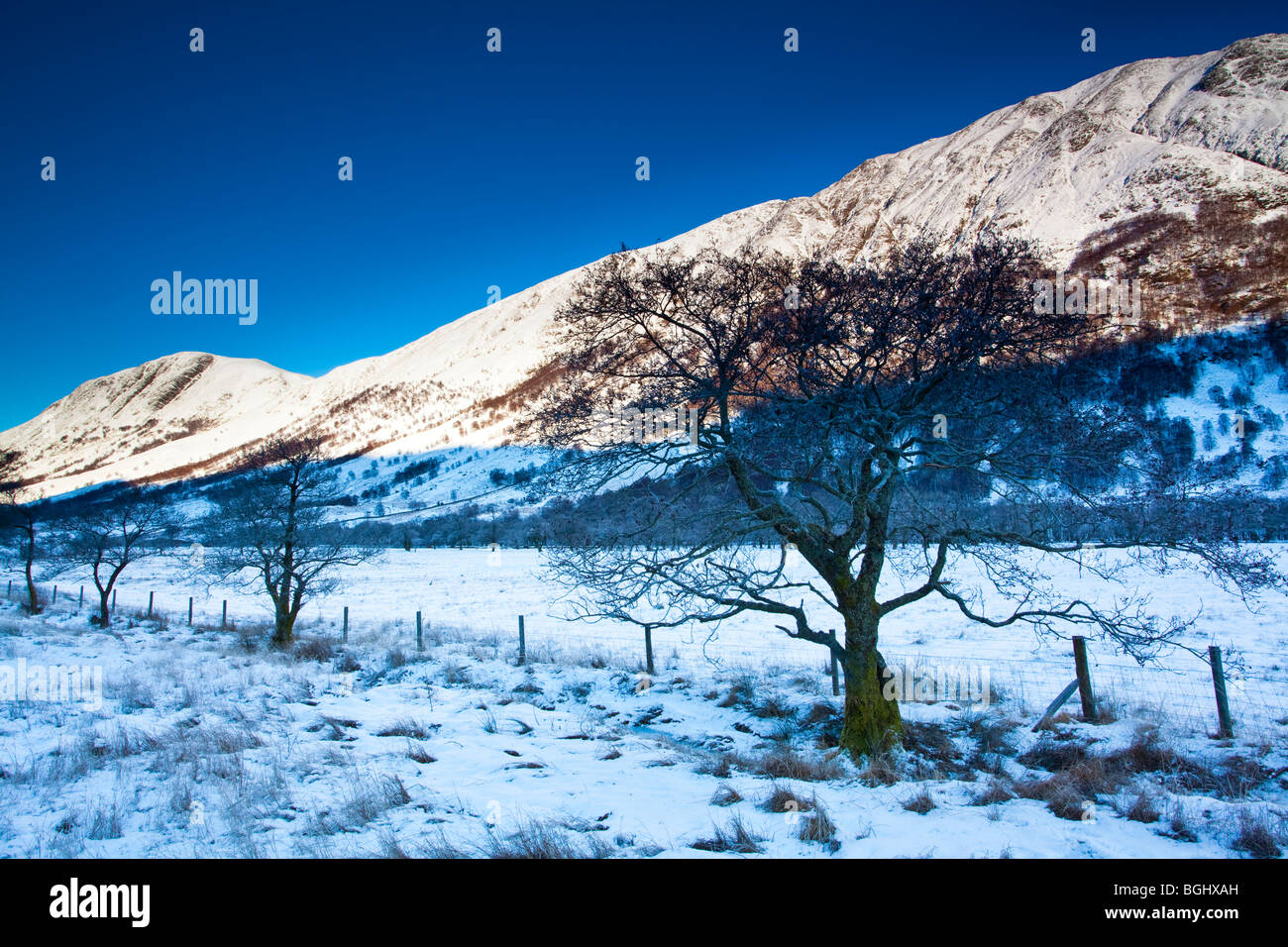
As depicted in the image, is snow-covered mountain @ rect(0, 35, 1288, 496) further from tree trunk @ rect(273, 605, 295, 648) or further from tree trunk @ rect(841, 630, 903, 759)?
tree trunk @ rect(841, 630, 903, 759)

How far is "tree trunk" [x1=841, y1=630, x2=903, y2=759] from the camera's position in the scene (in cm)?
784

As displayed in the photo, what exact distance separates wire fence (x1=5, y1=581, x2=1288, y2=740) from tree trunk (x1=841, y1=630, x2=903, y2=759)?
29 centimetres

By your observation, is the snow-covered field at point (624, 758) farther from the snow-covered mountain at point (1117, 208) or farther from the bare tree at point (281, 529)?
the snow-covered mountain at point (1117, 208)

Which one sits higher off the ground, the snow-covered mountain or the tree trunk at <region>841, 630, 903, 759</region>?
the snow-covered mountain

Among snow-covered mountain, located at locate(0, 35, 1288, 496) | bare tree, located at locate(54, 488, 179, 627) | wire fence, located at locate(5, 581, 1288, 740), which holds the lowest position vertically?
wire fence, located at locate(5, 581, 1288, 740)

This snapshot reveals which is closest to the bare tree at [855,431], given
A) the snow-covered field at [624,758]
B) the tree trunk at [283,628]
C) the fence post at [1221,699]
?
the fence post at [1221,699]

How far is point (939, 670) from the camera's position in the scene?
1223 centimetres

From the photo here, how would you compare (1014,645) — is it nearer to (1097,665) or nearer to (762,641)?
(1097,665)

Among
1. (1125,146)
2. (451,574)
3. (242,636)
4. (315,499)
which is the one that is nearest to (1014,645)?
(315,499)

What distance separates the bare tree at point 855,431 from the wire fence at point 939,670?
1762 millimetres

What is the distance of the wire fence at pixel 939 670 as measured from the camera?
920 cm

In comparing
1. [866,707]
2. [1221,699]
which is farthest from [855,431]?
[1221,699]

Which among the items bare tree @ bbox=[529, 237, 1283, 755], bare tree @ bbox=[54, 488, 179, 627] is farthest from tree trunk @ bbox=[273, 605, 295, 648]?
bare tree @ bbox=[529, 237, 1283, 755]

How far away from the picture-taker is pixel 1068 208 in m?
128
